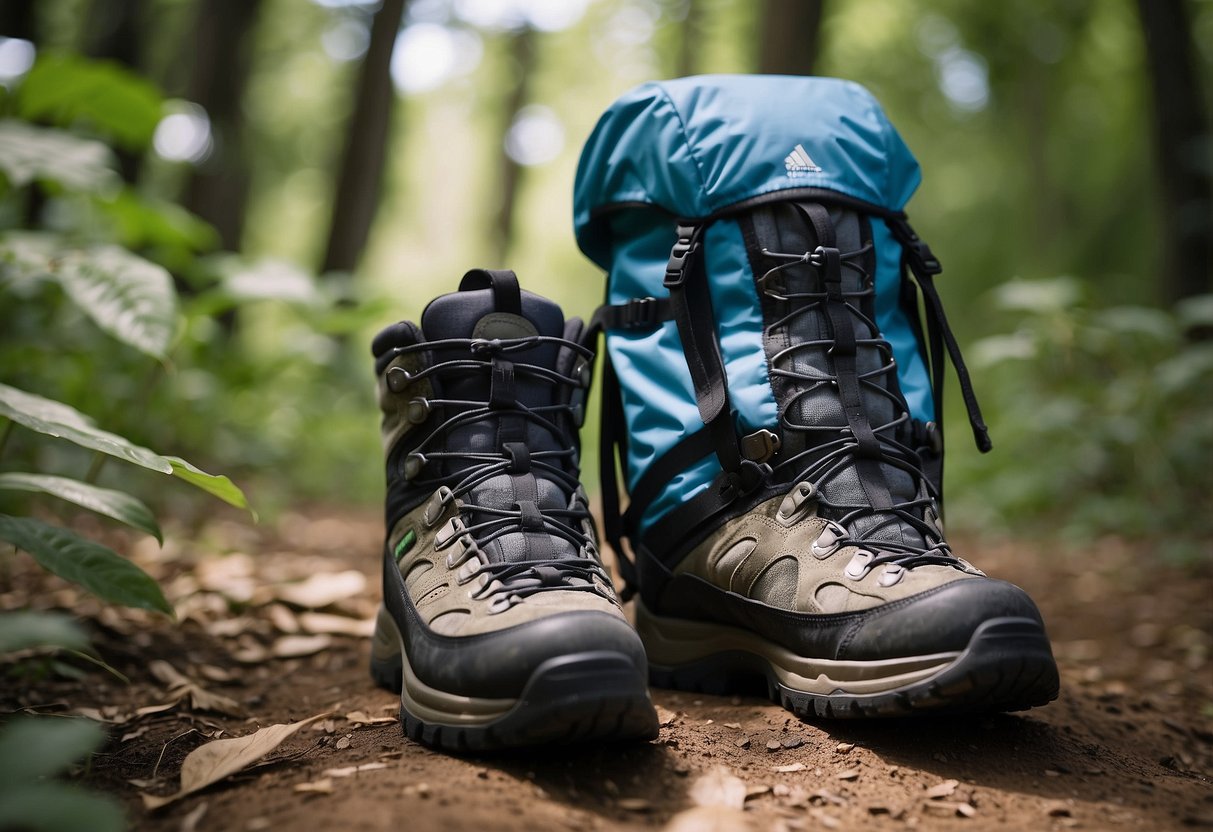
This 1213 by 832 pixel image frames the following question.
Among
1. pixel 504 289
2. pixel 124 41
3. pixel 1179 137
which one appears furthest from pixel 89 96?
pixel 1179 137

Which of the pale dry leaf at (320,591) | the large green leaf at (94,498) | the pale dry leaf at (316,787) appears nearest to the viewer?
the pale dry leaf at (316,787)

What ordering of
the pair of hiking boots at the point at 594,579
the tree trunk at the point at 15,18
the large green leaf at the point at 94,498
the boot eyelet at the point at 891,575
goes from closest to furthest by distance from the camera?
1. the pair of hiking boots at the point at 594,579
2. the boot eyelet at the point at 891,575
3. the large green leaf at the point at 94,498
4. the tree trunk at the point at 15,18

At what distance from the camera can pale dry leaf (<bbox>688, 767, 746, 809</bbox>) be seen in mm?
1315

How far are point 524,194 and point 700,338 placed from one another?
52.3 feet

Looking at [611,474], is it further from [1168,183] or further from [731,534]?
[1168,183]

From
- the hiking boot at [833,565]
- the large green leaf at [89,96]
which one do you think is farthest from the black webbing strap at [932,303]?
the large green leaf at [89,96]

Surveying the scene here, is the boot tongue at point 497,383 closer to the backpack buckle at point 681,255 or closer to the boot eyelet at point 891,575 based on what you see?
the backpack buckle at point 681,255

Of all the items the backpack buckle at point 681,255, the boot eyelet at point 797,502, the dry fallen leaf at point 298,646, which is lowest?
the dry fallen leaf at point 298,646

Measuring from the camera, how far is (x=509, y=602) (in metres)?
1.47

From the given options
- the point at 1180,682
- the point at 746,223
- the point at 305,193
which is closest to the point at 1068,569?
the point at 1180,682

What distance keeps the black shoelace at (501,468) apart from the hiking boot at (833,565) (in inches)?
12.2

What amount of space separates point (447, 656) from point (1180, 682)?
195 cm

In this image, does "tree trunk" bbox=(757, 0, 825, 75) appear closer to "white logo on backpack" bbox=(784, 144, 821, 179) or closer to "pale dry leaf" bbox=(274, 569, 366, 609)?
"white logo on backpack" bbox=(784, 144, 821, 179)

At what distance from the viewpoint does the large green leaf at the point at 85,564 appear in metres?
1.65
